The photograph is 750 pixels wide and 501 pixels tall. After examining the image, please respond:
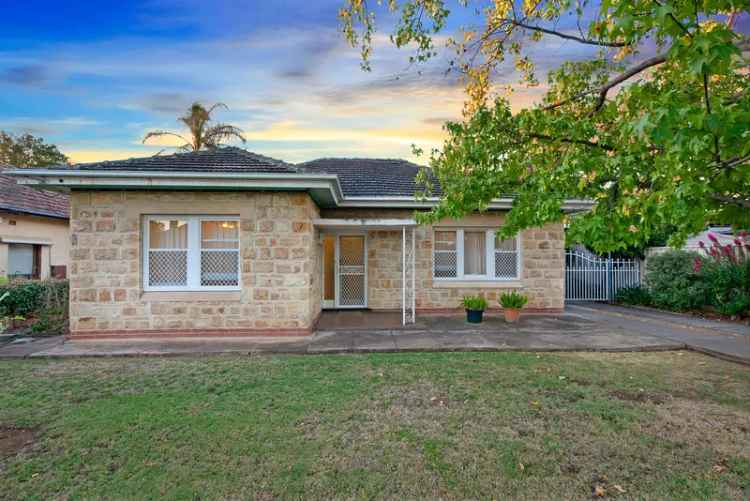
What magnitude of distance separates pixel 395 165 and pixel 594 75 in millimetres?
8229

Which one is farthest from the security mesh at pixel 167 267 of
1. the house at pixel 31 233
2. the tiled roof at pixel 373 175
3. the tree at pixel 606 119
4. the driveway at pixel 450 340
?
the house at pixel 31 233

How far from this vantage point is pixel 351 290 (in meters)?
11.8

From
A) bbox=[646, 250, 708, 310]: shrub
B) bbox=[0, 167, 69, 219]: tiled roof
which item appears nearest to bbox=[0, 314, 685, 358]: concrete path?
bbox=[646, 250, 708, 310]: shrub

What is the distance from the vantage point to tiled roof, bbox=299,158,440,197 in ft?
36.9

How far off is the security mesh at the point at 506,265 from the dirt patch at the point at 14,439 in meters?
10.5

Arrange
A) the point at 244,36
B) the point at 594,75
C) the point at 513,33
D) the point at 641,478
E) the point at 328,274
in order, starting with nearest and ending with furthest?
1. the point at 641,478
2. the point at 594,75
3. the point at 513,33
4. the point at 244,36
5. the point at 328,274

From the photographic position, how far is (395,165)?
14.6m

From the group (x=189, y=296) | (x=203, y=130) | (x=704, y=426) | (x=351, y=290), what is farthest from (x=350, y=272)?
(x=203, y=130)

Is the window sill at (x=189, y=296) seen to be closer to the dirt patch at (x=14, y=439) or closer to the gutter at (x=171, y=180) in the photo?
the gutter at (x=171, y=180)

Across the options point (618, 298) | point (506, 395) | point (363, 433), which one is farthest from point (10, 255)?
point (618, 298)

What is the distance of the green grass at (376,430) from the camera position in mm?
2971

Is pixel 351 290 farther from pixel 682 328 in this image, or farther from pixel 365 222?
pixel 682 328

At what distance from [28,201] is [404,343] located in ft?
53.9

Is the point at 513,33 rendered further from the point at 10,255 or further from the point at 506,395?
the point at 10,255
